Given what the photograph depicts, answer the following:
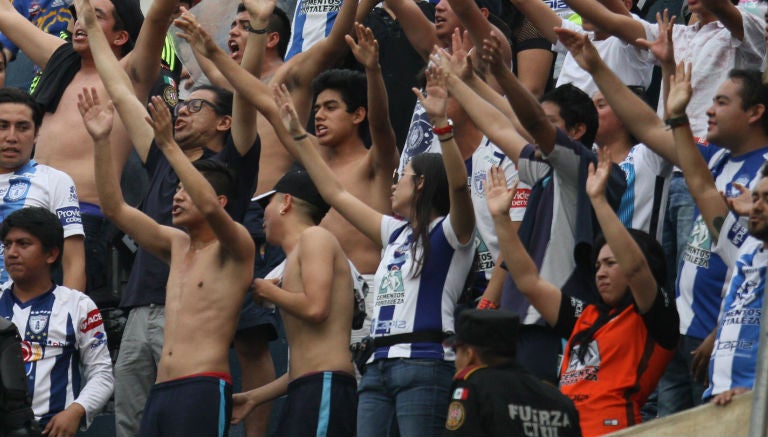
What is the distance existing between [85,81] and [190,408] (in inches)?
112

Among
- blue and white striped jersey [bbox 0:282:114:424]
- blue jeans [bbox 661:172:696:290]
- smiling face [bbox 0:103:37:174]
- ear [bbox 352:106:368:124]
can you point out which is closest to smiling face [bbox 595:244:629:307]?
blue jeans [bbox 661:172:696:290]

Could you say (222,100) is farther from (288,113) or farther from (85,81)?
(85,81)

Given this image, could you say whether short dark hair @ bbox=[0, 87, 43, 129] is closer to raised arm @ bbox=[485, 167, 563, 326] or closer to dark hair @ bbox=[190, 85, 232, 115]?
dark hair @ bbox=[190, 85, 232, 115]

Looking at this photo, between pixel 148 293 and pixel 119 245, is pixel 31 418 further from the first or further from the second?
pixel 119 245

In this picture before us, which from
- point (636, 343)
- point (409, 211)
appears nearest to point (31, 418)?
point (409, 211)

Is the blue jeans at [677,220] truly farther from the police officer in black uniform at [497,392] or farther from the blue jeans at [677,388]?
the police officer in black uniform at [497,392]

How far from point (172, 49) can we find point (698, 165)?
500 cm

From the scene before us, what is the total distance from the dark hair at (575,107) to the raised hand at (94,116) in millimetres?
2258

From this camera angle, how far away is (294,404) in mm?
6805

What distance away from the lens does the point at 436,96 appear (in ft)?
22.6

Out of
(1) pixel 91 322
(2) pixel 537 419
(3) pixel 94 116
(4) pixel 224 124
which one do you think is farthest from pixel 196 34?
(2) pixel 537 419

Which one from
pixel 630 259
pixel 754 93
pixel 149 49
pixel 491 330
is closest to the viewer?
pixel 491 330

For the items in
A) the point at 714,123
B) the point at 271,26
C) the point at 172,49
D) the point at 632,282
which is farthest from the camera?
the point at 172,49

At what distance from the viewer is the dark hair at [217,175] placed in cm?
752
